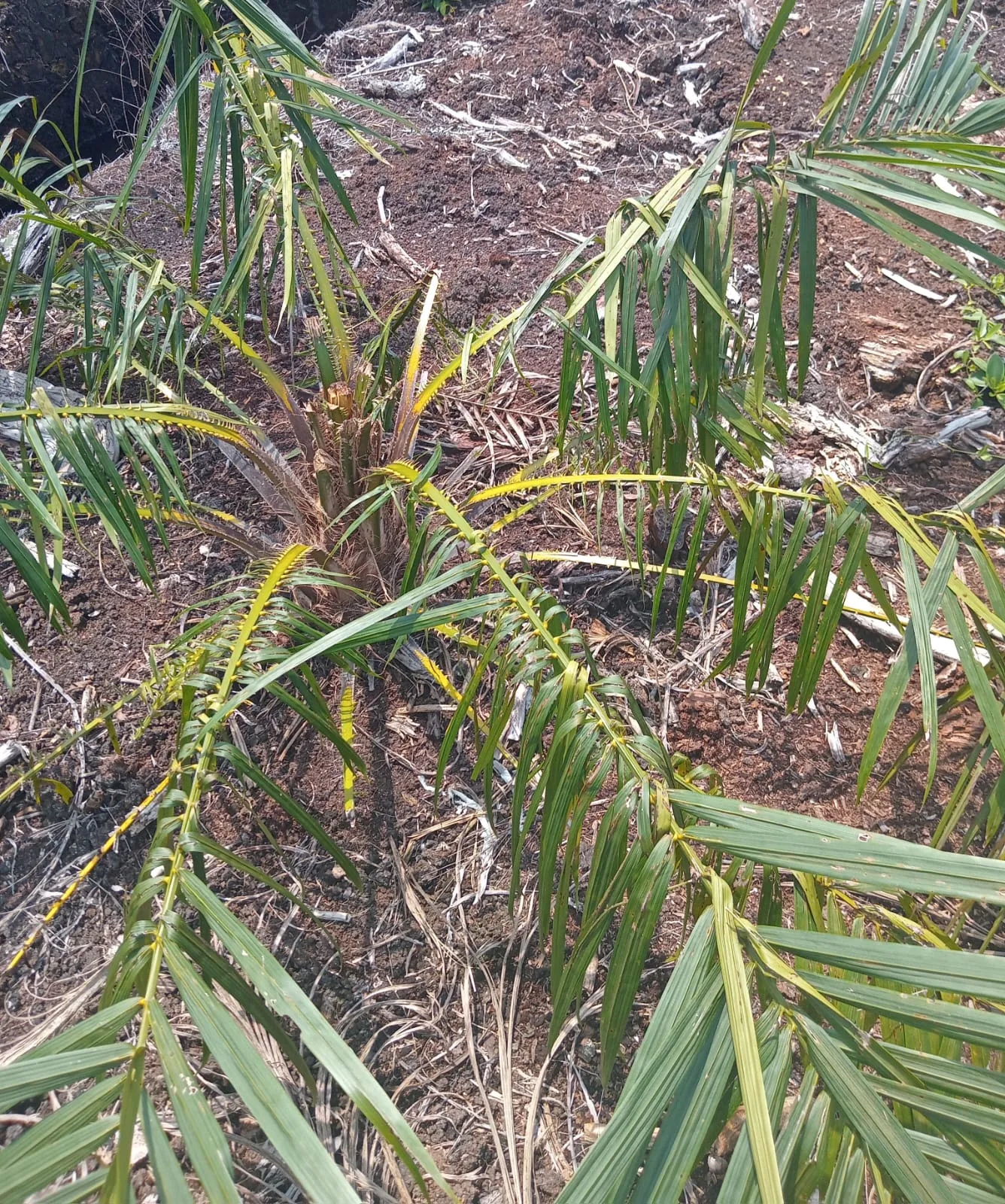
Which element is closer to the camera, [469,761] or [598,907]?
[598,907]

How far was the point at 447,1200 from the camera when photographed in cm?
81

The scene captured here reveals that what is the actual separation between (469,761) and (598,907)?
528 millimetres

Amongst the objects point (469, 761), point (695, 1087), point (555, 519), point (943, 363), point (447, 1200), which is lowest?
point (447, 1200)

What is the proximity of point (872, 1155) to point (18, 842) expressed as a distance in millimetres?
1092

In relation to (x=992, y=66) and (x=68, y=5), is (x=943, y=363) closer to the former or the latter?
(x=992, y=66)

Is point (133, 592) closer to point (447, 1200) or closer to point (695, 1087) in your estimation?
point (447, 1200)

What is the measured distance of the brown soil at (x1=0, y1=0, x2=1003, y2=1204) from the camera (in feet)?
2.92

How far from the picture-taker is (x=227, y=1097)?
0.86m

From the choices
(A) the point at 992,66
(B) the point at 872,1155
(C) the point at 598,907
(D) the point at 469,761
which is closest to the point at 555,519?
(D) the point at 469,761

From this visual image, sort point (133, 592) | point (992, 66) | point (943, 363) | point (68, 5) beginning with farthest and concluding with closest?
point (68, 5) < point (992, 66) < point (943, 363) < point (133, 592)

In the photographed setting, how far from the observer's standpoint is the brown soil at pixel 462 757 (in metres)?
0.89

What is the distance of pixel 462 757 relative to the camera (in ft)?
3.60

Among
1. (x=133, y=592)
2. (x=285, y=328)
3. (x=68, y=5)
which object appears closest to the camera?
(x=133, y=592)

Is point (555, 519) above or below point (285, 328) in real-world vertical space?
below
